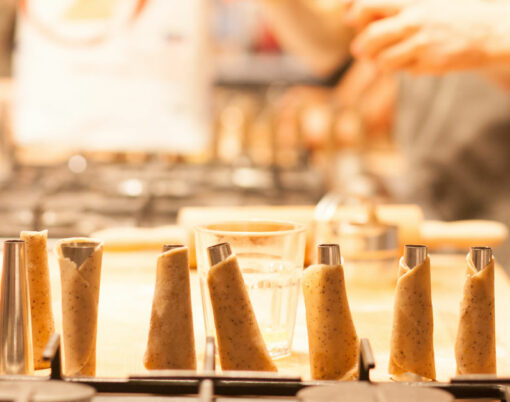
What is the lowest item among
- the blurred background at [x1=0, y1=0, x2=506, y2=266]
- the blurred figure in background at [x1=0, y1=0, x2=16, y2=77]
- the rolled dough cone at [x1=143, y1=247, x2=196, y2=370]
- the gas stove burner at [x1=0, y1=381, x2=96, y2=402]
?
the gas stove burner at [x1=0, y1=381, x2=96, y2=402]

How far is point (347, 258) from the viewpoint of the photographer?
3.07 feet

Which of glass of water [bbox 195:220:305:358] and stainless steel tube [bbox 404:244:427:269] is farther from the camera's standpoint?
glass of water [bbox 195:220:305:358]

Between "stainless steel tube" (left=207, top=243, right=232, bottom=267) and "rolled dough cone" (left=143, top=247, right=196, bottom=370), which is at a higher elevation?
"stainless steel tube" (left=207, top=243, right=232, bottom=267)

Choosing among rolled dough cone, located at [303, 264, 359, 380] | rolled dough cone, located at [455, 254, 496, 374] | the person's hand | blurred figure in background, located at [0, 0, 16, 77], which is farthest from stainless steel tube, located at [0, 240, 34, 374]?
blurred figure in background, located at [0, 0, 16, 77]

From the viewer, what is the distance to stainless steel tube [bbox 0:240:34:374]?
50 cm

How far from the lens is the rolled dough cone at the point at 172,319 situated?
1.75 feet

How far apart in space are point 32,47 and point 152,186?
1.51 ft

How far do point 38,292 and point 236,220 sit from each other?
22 cm

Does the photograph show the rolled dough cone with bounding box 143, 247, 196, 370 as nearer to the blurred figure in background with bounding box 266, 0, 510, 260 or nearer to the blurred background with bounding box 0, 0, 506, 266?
the blurred background with bounding box 0, 0, 506, 266

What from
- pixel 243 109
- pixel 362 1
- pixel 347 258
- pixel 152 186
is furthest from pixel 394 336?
pixel 243 109

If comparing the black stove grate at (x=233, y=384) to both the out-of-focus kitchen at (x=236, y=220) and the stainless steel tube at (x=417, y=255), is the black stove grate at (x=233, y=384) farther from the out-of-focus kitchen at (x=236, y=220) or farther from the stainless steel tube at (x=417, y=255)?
the stainless steel tube at (x=417, y=255)

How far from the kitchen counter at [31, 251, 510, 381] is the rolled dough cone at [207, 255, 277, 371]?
0.31 ft

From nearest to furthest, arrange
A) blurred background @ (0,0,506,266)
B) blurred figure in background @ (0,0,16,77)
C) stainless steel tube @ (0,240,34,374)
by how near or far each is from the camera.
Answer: stainless steel tube @ (0,240,34,374) < blurred background @ (0,0,506,266) < blurred figure in background @ (0,0,16,77)

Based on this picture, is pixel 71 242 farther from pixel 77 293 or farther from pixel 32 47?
pixel 32 47
